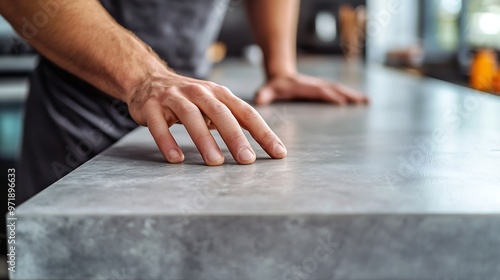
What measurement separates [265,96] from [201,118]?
29.0 inches

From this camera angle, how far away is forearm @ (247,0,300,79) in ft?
5.67

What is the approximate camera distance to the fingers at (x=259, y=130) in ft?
2.49

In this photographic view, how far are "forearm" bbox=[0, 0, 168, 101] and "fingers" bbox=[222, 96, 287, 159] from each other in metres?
0.16

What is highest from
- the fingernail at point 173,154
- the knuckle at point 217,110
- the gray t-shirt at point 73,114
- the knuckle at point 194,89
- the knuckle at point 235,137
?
the knuckle at point 194,89

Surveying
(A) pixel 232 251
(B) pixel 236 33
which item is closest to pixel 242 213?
(A) pixel 232 251

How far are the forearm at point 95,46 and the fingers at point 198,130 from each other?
4.7 inches

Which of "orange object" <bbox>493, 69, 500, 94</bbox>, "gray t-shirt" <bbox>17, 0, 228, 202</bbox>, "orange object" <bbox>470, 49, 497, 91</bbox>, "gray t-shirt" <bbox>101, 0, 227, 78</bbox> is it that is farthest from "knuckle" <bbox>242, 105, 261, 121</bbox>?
"orange object" <bbox>470, 49, 497, 91</bbox>

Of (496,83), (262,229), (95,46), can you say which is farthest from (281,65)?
(496,83)

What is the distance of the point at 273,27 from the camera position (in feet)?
5.90

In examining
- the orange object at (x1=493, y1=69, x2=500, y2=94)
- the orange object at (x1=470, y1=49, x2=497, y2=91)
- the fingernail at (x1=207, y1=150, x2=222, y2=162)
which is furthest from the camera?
the orange object at (x1=470, y1=49, x2=497, y2=91)

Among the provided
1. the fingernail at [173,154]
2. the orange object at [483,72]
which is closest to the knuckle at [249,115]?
the fingernail at [173,154]

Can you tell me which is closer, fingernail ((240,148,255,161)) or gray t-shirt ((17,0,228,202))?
fingernail ((240,148,255,161))

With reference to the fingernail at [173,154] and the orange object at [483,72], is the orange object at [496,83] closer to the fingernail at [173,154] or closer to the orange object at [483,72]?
the orange object at [483,72]

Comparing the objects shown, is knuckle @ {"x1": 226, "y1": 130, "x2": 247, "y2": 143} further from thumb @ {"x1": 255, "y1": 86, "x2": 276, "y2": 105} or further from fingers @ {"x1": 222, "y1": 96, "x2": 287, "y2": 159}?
thumb @ {"x1": 255, "y1": 86, "x2": 276, "y2": 105}
